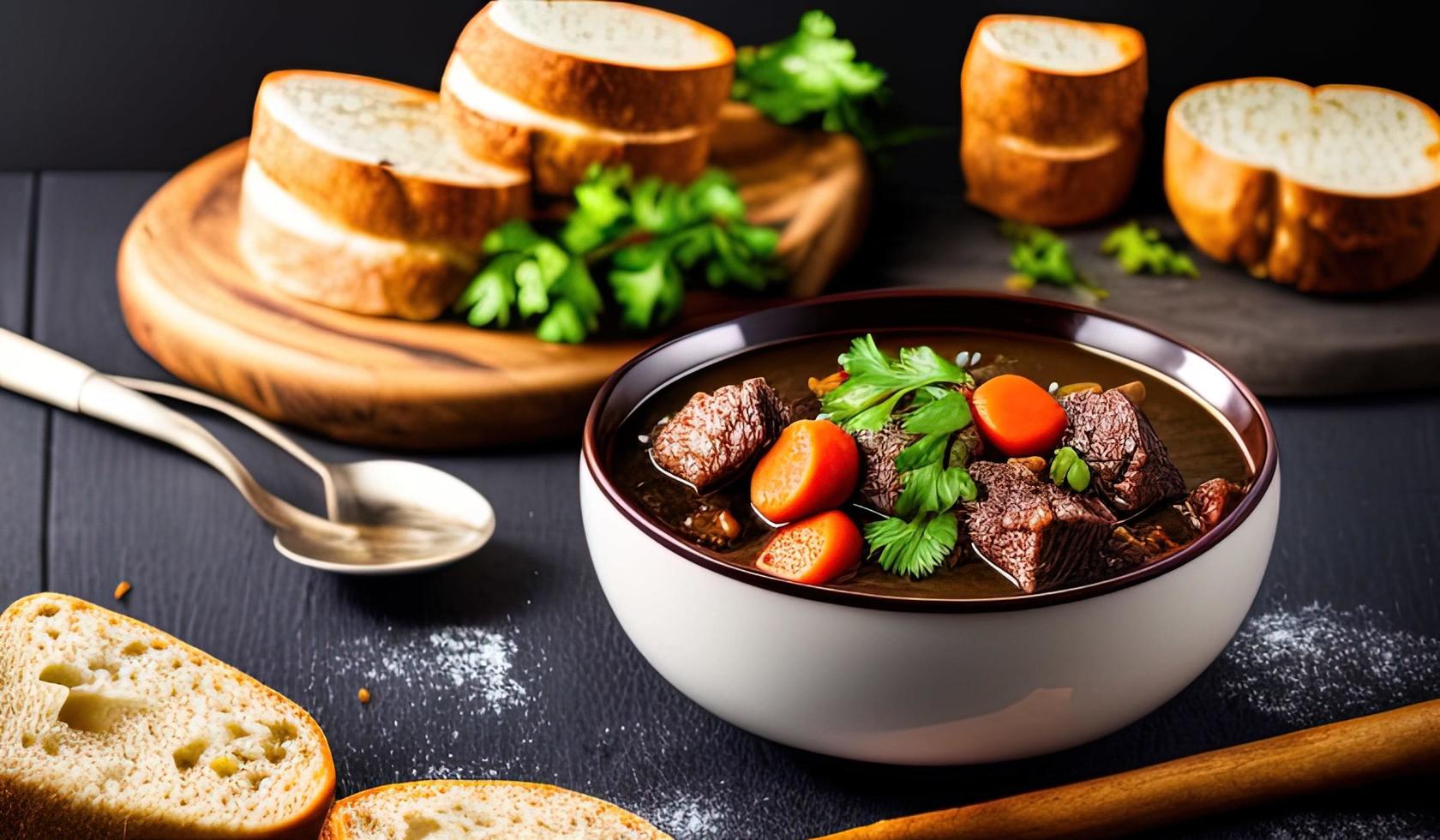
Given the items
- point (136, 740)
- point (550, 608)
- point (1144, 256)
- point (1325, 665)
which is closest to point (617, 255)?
point (550, 608)

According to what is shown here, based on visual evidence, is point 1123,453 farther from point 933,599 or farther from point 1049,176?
→ point 1049,176

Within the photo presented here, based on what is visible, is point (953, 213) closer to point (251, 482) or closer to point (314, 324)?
point (314, 324)

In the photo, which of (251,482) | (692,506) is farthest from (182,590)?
(692,506)

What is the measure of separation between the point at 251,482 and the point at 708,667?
1126mm

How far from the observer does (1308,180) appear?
3375 millimetres

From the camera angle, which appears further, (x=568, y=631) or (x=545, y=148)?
(x=545, y=148)

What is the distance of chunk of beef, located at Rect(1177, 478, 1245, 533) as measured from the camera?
1950 mm

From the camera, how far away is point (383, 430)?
113 inches

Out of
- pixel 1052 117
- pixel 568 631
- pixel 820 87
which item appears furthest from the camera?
pixel 820 87

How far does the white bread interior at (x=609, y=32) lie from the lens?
3209mm

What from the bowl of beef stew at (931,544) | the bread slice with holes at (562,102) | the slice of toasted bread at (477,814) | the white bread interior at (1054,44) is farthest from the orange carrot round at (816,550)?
the white bread interior at (1054,44)

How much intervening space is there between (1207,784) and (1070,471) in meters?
0.45

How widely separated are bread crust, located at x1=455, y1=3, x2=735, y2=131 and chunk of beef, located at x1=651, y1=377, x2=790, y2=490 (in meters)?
1.23

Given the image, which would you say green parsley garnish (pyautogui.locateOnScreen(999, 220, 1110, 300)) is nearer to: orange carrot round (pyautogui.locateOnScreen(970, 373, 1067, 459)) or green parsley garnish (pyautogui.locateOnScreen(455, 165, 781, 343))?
green parsley garnish (pyautogui.locateOnScreen(455, 165, 781, 343))
